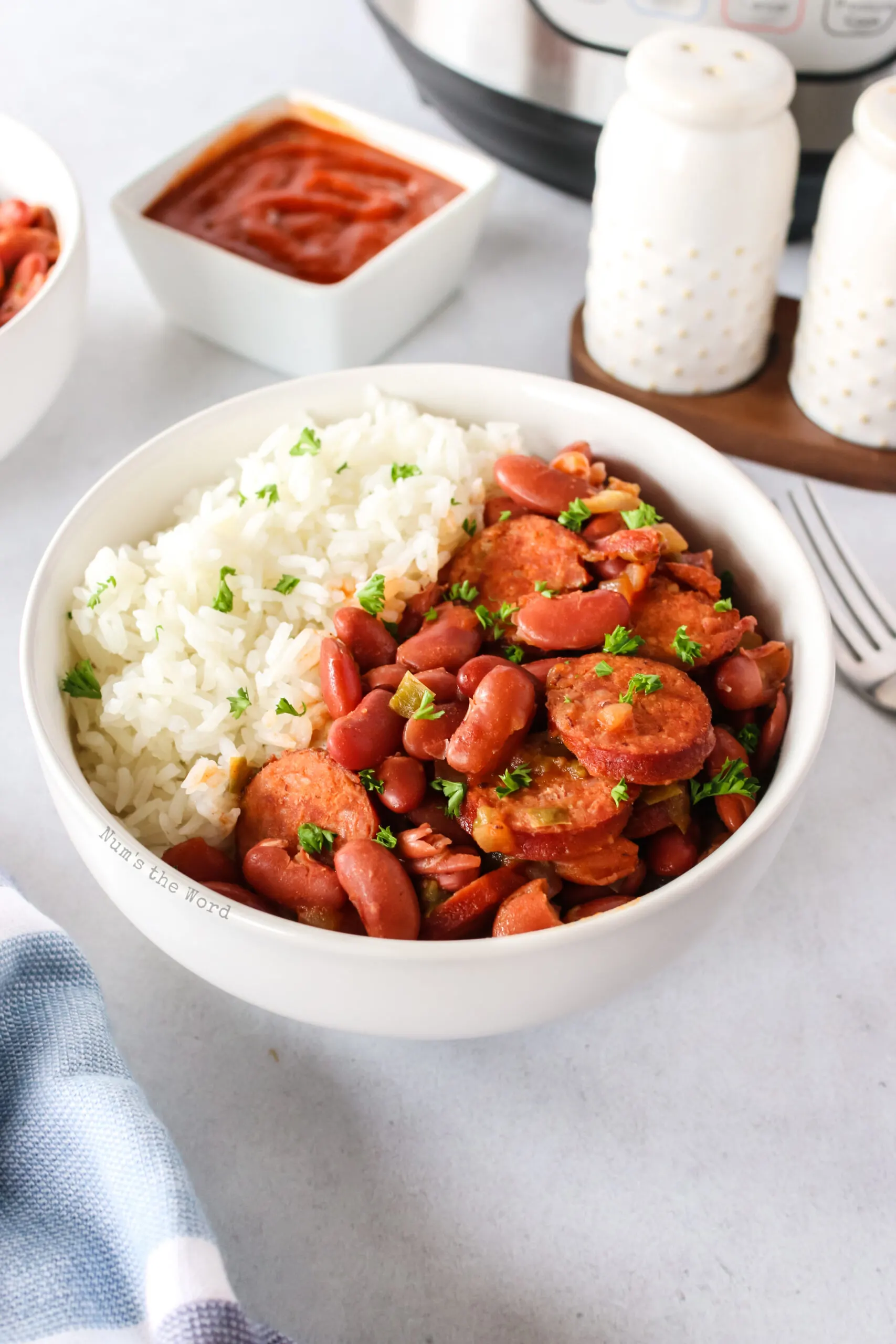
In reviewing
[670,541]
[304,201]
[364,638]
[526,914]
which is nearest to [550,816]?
[526,914]

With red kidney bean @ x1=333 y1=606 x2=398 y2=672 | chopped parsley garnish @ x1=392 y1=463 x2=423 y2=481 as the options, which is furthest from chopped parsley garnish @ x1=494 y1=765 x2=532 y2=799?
chopped parsley garnish @ x1=392 y1=463 x2=423 y2=481

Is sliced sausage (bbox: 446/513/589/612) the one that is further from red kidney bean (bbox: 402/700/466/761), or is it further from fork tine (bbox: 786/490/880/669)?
fork tine (bbox: 786/490/880/669)

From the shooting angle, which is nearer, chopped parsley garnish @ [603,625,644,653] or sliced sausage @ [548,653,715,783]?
sliced sausage @ [548,653,715,783]

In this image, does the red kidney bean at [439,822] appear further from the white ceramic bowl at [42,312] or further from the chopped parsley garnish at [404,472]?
the white ceramic bowl at [42,312]

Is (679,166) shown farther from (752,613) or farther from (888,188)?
(752,613)

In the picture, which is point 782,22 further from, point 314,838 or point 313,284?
point 314,838
